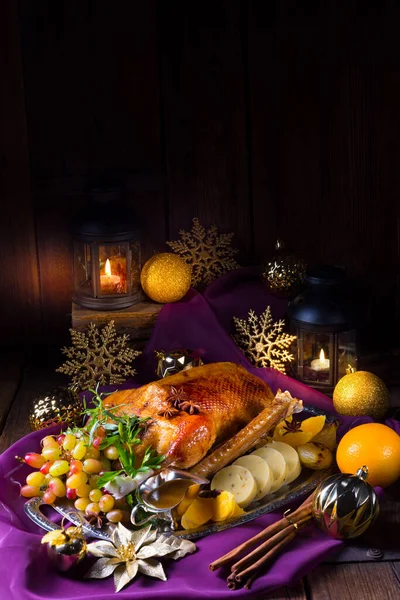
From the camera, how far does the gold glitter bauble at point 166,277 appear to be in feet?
9.53

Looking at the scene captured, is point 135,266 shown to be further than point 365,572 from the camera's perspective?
Yes

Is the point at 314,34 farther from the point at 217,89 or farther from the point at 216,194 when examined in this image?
the point at 216,194

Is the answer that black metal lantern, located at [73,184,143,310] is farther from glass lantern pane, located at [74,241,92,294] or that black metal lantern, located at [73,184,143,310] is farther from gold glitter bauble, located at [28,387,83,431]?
gold glitter bauble, located at [28,387,83,431]

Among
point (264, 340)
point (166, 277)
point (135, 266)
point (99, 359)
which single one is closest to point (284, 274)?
point (264, 340)

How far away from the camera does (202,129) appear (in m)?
3.07

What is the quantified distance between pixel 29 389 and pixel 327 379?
0.93 meters

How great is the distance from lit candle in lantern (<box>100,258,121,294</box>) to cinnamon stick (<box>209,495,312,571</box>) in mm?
1085

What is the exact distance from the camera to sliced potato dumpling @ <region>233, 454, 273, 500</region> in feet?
7.05

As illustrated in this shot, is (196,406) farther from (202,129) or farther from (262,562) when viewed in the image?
(202,129)

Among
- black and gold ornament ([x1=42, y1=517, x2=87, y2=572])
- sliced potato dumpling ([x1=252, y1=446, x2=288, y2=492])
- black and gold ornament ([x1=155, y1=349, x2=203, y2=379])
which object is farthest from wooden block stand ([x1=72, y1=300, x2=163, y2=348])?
black and gold ornament ([x1=42, y1=517, x2=87, y2=572])

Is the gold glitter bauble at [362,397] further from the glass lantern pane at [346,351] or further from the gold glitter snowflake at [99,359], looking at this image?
the gold glitter snowflake at [99,359]

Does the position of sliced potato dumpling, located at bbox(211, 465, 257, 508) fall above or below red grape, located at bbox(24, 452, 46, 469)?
below

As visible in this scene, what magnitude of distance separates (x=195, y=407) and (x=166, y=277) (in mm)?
709

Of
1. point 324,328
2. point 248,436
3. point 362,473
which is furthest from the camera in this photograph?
point 324,328
